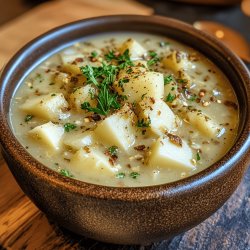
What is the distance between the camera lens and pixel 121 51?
185 cm

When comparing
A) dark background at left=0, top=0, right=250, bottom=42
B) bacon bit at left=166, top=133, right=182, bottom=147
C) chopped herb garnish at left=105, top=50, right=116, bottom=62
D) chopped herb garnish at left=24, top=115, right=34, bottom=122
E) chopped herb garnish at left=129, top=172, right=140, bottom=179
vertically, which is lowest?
dark background at left=0, top=0, right=250, bottom=42

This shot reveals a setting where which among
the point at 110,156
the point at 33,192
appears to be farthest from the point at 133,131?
the point at 33,192

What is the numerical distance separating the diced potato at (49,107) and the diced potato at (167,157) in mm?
344

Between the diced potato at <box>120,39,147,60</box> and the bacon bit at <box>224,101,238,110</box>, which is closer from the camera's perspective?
the bacon bit at <box>224,101,238,110</box>

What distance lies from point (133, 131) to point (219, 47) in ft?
1.89

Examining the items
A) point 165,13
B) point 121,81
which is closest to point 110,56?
point 121,81

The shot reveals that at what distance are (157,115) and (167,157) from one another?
0.53 ft

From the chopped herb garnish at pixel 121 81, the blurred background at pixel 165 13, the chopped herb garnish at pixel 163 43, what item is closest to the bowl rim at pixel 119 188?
the chopped herb garnish at pixel 121 81

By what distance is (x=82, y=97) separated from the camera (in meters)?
1.56

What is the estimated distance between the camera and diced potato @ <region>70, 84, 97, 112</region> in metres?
1.56

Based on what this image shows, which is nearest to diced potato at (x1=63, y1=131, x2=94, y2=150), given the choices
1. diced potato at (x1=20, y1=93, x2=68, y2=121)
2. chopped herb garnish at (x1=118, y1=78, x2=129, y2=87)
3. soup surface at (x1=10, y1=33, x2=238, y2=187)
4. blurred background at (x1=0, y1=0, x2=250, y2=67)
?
soup surface at (x1=10, y1=33, x2=238, y2=187)

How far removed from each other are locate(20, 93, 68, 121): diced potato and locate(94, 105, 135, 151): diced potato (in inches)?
6.6

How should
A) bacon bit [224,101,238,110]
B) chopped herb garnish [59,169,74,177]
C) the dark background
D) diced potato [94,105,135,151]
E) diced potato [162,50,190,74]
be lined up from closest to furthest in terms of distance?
1. chopped herb garnish [59,169,74,177]
2. diced potato [94,105,135,151]
3. bacon bit [224,101,238,110]
4. diced potato [162,50,190,74]
5. the dark background

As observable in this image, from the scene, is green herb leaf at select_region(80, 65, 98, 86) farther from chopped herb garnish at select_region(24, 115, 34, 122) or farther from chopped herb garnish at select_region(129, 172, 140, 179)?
chopped herb garnish at select_region(129, 172, 140, 179)
